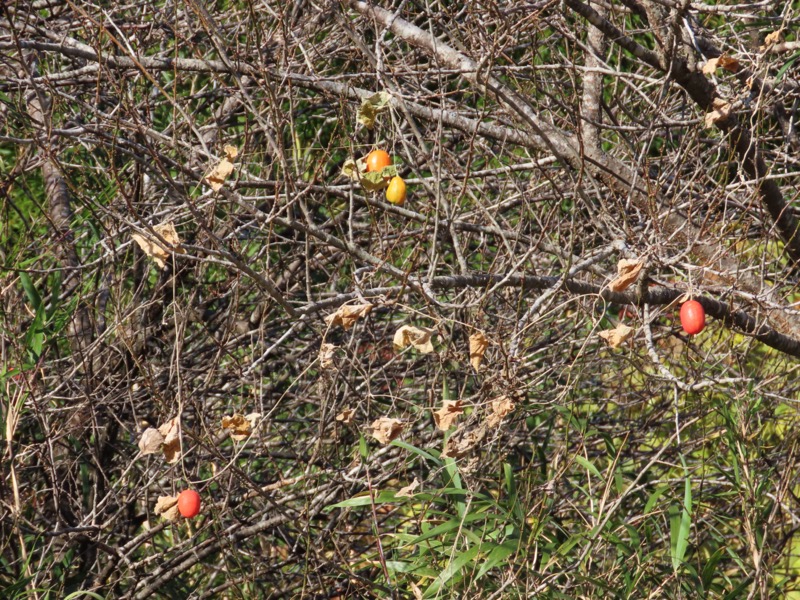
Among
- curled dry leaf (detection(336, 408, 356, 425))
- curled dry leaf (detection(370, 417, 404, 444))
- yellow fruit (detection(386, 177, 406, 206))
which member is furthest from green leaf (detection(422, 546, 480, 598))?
yellow fruit (detection(386, 177, 406, 206))

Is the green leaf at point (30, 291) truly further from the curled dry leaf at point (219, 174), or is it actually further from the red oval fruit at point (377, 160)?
the red oval fruit at point (377, 160)

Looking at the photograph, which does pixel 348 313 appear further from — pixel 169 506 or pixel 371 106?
pixel 169 506

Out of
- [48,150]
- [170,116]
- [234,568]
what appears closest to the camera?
[48,150]

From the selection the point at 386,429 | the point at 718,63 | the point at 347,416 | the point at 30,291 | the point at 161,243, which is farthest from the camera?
the point at 30,291

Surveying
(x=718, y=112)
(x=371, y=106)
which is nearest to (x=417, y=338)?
(x=371, y=106)

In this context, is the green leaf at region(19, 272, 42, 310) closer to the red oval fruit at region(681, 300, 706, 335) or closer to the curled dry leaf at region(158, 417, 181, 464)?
the curled dry leaf at region(158, 417, 181, 464)

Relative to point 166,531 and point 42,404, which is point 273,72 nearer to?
point 42,404

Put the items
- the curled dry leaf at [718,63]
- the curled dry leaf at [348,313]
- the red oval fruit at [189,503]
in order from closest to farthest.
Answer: the curled dry leaf at [348,313], the red oval fruit at [189,503], the curled dry leaf at [718,63]

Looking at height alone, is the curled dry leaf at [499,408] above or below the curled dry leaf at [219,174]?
below

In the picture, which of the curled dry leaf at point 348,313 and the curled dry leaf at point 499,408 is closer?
the curled dry leaf at point 348,313

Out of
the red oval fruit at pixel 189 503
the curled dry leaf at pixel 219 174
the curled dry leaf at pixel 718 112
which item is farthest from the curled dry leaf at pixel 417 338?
the curled dry leaf at pixel 718 112

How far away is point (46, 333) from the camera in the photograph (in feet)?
9.96

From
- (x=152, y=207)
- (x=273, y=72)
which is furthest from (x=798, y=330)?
(x=152, y=207)

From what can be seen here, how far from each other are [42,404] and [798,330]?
2.57 meters
